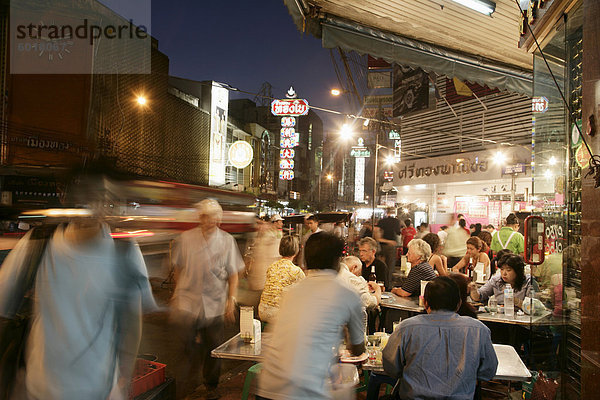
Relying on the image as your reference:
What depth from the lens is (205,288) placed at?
4.52m

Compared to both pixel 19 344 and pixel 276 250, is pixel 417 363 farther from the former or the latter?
pixel 276 250

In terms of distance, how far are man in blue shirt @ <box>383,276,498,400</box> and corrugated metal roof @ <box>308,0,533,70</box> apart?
307 centimetres

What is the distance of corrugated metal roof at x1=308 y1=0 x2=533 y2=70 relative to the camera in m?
4.18

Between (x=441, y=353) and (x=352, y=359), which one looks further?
(x=352, y=359)

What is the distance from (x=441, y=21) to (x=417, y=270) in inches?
141

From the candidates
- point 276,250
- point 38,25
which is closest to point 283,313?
point 276,250

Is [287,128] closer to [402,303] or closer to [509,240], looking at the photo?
[509,240]

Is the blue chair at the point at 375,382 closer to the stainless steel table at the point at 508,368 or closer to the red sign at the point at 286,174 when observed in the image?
the stainless steel table at the point at 508,368

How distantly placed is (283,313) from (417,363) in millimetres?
1084

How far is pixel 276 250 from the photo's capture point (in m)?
7.92

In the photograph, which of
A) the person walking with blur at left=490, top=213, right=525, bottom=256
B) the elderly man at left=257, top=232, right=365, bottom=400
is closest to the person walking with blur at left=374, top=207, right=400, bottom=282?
the person walking with blur at left=490, top=213, right=525, bottom=256

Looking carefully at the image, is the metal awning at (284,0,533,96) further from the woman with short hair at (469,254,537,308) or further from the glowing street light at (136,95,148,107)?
the glowing street light at (136,95,148,107)

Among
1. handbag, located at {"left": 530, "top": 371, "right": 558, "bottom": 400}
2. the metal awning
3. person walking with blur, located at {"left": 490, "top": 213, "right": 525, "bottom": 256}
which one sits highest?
the metal awning

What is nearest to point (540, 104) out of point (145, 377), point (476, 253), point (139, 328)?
point (476, 253)
